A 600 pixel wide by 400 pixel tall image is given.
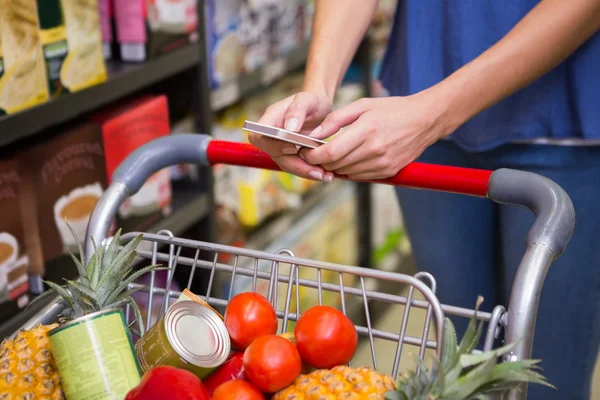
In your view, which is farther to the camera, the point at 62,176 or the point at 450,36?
the point at 62,176

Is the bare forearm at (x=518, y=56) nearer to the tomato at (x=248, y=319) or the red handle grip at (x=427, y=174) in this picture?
the red handle grip at (x=427, y=174)

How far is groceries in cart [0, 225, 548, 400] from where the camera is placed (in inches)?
28.7

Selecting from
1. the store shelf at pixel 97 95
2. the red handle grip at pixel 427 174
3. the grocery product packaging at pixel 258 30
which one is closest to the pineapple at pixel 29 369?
the red handle grip at pixel 427 174

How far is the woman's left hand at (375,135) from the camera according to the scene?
96 cm

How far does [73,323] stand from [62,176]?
72cm

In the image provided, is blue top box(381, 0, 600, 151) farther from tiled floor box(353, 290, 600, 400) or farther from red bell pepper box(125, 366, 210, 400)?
tiled floor box(353, 290, 600, 400)

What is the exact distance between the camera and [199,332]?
874 millimetres

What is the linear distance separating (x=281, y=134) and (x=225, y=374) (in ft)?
1.00

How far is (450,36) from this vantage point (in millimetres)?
1300

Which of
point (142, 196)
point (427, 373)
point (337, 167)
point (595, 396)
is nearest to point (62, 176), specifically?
point (142, 196)

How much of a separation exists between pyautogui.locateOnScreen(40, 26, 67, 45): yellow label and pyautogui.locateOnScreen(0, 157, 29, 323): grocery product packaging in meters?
0.23

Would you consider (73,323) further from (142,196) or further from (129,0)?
(129,0)

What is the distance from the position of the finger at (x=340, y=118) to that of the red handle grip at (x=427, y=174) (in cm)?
9

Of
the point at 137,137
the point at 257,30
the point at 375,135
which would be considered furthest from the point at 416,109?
the point at 257,30
